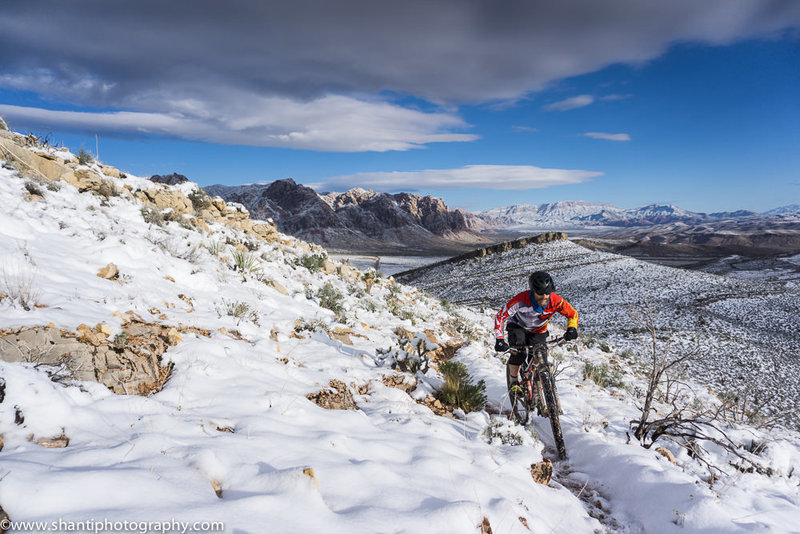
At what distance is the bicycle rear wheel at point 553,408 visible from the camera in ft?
13.7

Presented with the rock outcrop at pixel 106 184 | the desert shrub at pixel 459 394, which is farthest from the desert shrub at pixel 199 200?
the desert shrub at pixel 459 394

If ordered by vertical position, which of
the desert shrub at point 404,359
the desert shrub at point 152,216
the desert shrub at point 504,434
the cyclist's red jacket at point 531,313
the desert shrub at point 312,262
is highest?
the desert shrub at point 152,216

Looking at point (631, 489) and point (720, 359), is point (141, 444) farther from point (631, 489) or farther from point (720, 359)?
point (720, 359)

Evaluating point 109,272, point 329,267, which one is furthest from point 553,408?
point 329,267

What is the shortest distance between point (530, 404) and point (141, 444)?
4282mm

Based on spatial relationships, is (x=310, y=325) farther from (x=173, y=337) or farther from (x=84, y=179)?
(x=84, y=179)

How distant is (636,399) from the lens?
724 cm

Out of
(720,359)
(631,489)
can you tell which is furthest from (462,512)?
(720,359)

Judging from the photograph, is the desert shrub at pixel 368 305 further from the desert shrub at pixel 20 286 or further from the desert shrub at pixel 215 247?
the desert shrub at pixel 20 286

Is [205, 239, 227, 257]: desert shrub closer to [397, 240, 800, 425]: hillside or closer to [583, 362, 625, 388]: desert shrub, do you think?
[397, 240, 800, 425]: hillside

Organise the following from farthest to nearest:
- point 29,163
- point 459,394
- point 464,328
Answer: point 464,328 → point 29,163 → point 459,394

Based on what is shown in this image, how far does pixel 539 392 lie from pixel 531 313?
1013mm

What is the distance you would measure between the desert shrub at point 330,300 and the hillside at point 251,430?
1105mm

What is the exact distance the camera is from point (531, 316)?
15.6 feet
